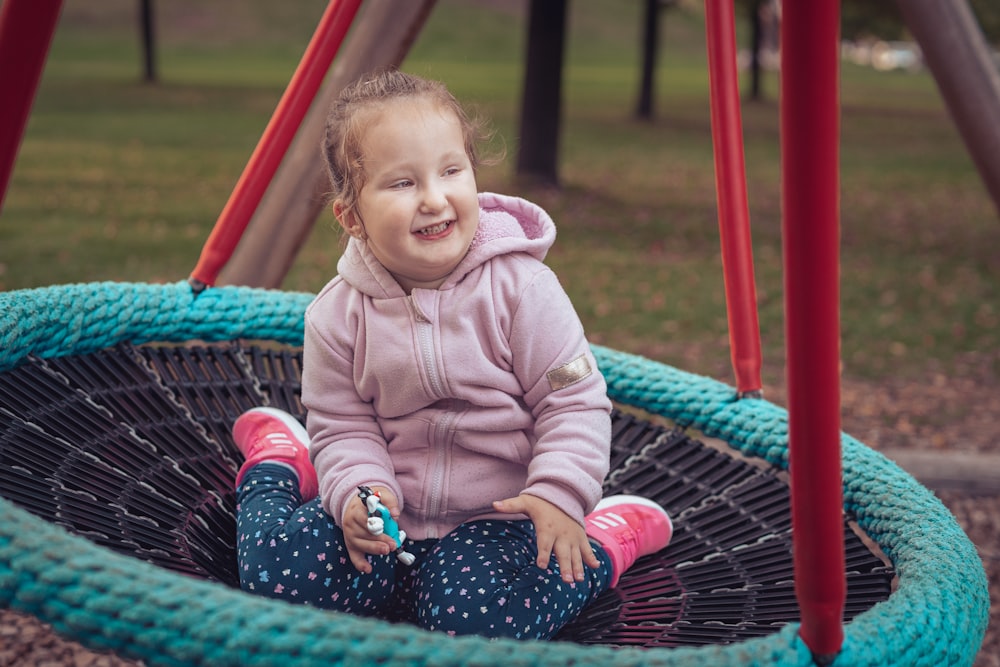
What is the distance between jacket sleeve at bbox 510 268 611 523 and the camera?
1307 millimetres

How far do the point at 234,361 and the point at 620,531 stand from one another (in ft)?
2.99

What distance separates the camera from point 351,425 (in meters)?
1.43

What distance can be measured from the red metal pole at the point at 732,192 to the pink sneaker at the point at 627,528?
344mm

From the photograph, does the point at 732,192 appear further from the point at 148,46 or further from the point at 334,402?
the point at 148,46

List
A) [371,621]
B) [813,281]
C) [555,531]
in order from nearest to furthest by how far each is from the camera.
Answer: [813,281] → [371,621] → [555,531]

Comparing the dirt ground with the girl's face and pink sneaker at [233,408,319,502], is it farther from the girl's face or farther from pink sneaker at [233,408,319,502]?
the girl's face

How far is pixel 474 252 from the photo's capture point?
4.66 feet

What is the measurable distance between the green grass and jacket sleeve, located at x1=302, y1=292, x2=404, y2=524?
0.40 meters

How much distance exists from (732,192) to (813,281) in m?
1.11

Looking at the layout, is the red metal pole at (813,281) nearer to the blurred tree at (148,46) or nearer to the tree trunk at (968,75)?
the tree trunk at (968,75)

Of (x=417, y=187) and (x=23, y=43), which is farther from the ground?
(x=23, y=43)

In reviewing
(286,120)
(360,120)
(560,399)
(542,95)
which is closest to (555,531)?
(560,399)

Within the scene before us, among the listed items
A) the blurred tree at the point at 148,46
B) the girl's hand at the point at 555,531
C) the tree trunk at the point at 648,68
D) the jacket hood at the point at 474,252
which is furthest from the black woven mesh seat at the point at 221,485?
the blurred tree at the point at 148,46

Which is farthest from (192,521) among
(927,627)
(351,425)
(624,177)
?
(624,177)
